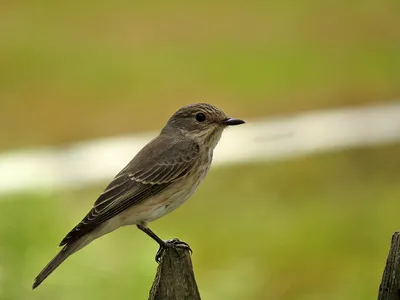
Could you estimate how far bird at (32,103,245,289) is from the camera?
16.5ft

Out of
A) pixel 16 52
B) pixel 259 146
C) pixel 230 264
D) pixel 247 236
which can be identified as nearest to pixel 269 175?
pixel 259 146

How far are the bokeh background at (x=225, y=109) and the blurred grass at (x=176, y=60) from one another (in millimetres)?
42

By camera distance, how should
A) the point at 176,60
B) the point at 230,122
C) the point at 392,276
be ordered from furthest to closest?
1. the point at 176,60
2. the point at 230,122
3. the point at 392,276

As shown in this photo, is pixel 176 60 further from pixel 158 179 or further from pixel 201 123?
pixel 158 179

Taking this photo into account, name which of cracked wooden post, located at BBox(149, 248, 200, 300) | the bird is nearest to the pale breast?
the bird

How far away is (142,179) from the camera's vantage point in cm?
521

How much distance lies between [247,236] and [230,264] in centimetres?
72

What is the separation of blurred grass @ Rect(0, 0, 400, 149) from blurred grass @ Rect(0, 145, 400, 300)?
261cm

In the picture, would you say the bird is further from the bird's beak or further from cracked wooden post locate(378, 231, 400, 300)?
cracked wooden post locate(378, 231, 400, 300)

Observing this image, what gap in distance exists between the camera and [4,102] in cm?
1422

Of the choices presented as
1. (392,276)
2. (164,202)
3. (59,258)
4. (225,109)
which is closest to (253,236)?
(164,202)

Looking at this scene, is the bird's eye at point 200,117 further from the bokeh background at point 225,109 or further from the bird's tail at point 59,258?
the bokeh background at point 225,109

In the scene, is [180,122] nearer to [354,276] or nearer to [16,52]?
[354,276]

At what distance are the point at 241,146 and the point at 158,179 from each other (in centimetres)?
638
